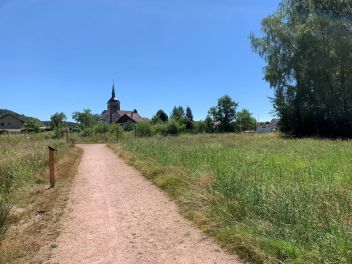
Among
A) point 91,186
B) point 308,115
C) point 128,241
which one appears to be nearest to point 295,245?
point 128,241

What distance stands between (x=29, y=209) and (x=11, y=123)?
4677 inches

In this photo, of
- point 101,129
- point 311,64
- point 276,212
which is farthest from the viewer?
point 101,129

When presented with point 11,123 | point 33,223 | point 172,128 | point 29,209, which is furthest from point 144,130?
point 11,123

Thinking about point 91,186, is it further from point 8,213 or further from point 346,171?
point 346,171

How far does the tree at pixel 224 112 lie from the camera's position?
98750mm

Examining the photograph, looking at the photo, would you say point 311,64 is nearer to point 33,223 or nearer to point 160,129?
point 160,129

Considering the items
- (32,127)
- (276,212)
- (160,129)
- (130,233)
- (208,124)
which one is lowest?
(130,233)

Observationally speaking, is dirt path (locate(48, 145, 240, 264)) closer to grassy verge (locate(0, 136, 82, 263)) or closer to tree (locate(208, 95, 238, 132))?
grassy verge (locate(0, 136, 82, 263))

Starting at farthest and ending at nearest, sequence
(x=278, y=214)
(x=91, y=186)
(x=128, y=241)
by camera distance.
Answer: (x=91, y=186)
(x=128, y=241)
(x=278, y=214)

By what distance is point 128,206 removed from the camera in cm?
1013

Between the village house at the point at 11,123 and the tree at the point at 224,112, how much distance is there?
55980 mm

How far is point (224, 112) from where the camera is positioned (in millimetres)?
99312

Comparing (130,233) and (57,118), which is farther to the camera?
(57,118)

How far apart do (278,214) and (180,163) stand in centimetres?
846
